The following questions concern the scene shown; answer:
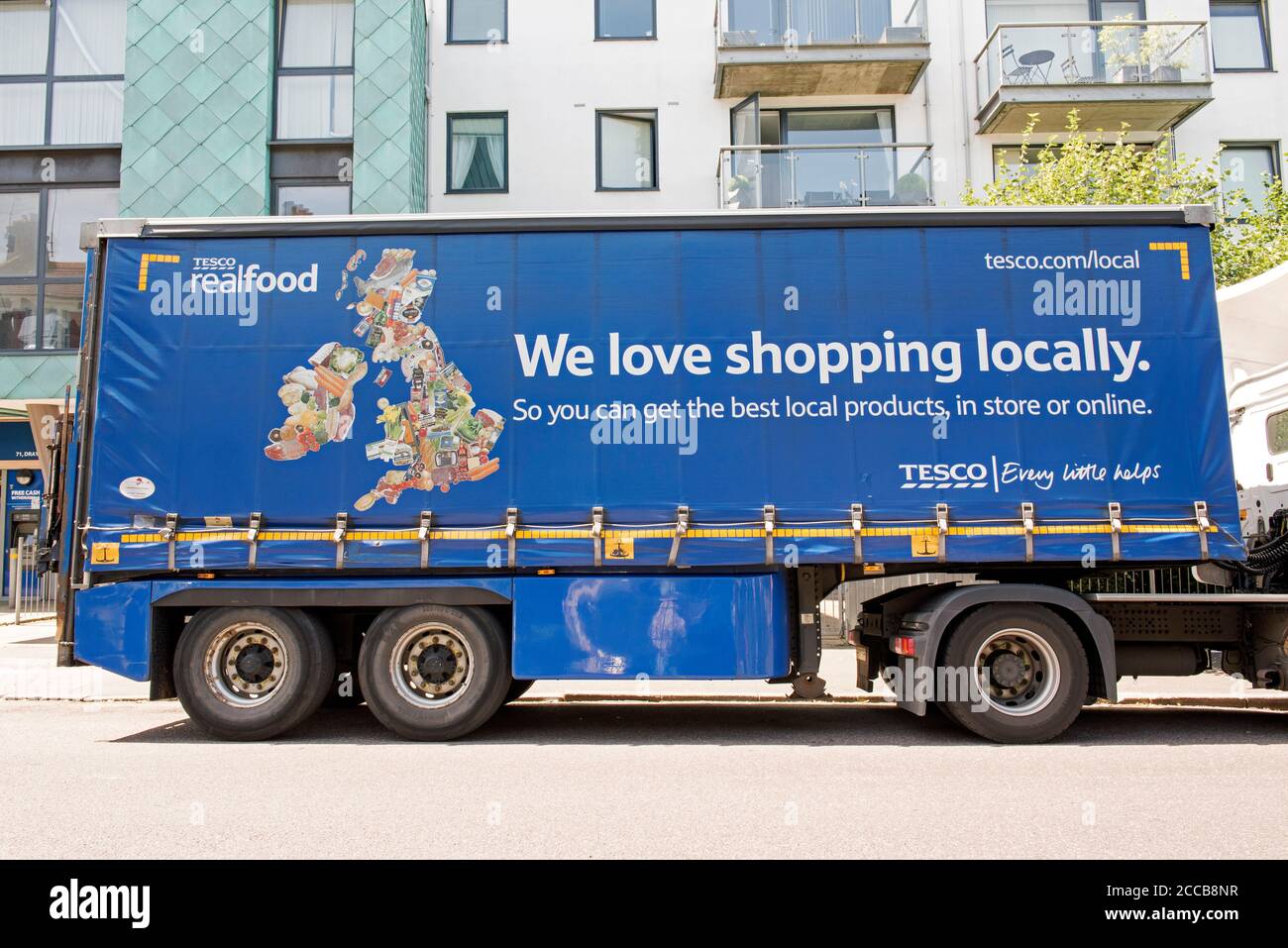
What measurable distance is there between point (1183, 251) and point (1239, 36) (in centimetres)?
1679

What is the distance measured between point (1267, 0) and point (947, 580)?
19.7 metres

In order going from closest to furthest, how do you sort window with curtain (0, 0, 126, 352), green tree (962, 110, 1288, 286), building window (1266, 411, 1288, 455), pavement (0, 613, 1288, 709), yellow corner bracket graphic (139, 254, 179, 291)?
yellow corner bracket graphic (139, 254, 179, 291), building window (1266, 411, 1288, 455), pavement (0, 613, 1288, 709), green tree (962, 110, 1288, 286), window with curtain (0, 0, 126, 352)

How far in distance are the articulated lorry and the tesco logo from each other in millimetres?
18

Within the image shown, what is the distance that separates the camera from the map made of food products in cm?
804

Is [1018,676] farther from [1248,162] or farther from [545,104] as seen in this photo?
[1248,162]

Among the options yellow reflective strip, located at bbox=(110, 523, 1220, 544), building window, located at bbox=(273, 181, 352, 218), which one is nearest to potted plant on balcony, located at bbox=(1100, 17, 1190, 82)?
yellow reflective strip, located at bbox=(110, 523, 1220, 544)

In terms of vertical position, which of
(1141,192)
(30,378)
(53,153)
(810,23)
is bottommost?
(30,378)

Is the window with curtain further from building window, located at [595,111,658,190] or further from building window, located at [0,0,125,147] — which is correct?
building window, located at [595,111,658,190]

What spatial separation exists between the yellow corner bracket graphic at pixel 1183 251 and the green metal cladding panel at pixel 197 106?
14.9 metres

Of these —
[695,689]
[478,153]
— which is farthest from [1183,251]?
[478,153]

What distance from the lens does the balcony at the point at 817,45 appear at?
18906 mm

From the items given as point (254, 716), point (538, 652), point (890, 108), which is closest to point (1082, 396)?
point (538, 652)

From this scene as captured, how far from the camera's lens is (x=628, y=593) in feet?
25.9

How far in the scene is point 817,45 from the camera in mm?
18906
